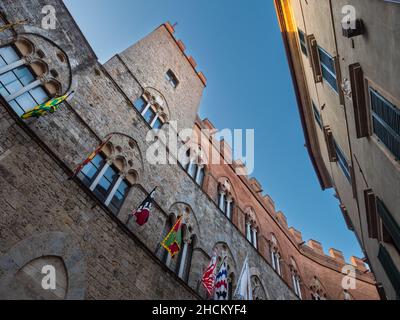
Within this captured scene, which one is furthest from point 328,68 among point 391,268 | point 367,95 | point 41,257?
point 41,257

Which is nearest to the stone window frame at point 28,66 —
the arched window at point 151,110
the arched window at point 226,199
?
the arched window at point 151,110

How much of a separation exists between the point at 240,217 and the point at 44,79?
8.85 m

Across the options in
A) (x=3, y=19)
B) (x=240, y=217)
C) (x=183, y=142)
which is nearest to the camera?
(x=3, y=19)

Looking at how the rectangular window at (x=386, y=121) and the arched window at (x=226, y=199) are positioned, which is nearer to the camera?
the rectangular window at (x=386, y=121)

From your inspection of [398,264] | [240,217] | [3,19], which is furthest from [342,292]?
[3,19]

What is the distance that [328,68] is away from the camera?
7.11m

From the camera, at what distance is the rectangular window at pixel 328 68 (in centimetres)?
667

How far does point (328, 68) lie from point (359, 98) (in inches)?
107

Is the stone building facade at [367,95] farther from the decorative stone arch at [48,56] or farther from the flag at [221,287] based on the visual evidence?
the decorative stone arch at [48,56]

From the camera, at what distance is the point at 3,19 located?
584 centimetres

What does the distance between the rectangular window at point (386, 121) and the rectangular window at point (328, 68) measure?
2476 mm

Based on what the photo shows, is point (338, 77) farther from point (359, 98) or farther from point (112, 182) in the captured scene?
point (112, 182)

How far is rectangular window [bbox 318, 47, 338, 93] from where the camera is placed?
6669mm
